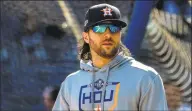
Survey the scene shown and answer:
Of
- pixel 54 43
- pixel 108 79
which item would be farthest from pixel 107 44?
pixel 54 43

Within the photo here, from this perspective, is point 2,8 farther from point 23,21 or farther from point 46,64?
point 46,64

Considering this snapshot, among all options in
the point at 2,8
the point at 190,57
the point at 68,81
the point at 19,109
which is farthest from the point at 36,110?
the point at 68,81

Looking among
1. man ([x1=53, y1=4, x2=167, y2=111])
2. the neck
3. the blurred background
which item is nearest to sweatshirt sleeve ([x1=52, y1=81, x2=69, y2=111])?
man ([x1=53, y1=4, x2=167, y2=111])

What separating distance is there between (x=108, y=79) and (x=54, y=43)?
4260 mm

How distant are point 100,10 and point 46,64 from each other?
408 cm

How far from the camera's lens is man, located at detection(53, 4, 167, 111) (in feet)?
7.11

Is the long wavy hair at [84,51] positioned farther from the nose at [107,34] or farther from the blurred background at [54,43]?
the blurred background at [54,43]

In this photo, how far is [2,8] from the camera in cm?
648

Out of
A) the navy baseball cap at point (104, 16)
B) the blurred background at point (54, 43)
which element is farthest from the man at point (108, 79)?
the blurred background at point (54, 43)

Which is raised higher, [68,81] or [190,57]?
[190,57]

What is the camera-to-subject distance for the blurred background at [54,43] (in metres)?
5.86

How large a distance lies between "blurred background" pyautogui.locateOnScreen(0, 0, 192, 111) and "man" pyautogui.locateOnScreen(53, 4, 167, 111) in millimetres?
3458

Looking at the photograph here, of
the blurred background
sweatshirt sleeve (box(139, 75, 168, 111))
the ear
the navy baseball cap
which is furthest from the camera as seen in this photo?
the blurred background

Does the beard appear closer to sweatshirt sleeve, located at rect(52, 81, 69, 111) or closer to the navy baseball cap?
the navy baseball cap
